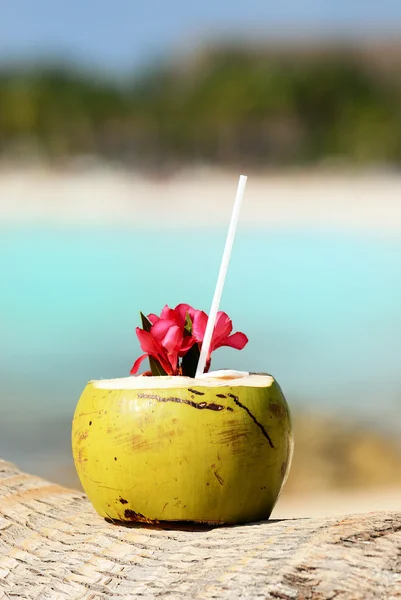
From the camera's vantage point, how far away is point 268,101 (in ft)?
18.1

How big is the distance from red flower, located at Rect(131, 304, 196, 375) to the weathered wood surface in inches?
7.2

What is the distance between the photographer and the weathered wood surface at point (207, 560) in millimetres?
730

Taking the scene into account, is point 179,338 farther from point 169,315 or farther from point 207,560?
point 207,560

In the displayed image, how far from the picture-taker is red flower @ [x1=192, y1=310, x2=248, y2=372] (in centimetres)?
95

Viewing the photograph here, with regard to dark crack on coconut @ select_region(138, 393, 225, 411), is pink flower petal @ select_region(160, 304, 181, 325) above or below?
above

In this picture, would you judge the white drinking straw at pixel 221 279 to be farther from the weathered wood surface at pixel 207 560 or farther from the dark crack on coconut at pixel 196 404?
the weathered wood surface at pixel 207 560

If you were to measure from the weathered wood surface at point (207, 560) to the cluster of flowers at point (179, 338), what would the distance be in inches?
7.0

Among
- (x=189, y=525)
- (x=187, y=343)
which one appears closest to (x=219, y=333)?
(x=187, y=343)

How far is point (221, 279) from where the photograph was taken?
93 centimetres

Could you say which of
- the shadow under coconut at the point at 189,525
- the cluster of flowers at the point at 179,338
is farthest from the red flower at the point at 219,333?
the shadow under coconut at the point at 189,525

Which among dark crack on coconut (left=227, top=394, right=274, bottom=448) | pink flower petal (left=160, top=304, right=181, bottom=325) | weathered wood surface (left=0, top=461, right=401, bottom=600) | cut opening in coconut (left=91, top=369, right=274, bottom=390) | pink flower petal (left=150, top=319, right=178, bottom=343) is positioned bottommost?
weathered wood surface (left=0, top=461, right=401, bottom=600)

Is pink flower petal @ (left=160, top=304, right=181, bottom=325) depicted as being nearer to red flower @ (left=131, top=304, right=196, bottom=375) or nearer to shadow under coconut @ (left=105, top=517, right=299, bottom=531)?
red flower @ (left=131, top=304, right=196, bottom=375)

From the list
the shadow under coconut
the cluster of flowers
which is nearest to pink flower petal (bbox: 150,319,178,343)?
the cluster of flowers

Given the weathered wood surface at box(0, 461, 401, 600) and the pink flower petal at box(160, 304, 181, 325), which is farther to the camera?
the pink flower petal at box(160, 304, 181, 325)
